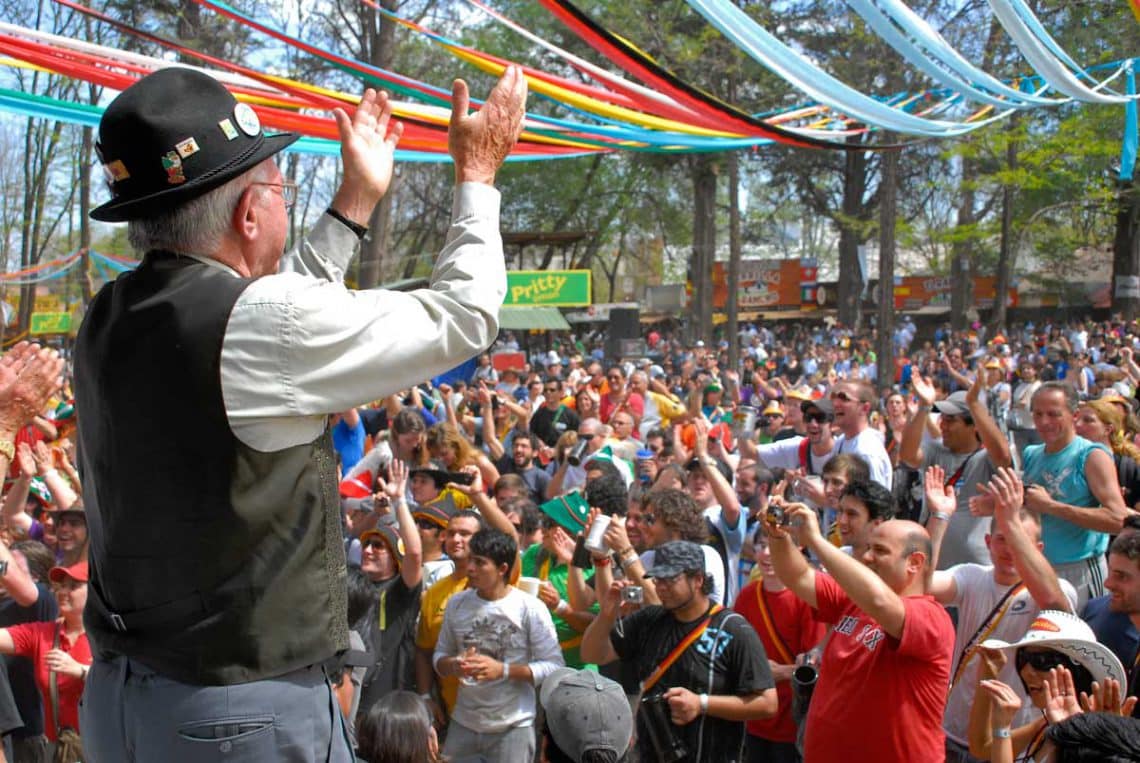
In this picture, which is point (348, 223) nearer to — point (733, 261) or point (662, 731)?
point (662, 731)

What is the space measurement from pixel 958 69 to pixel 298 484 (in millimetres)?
6168

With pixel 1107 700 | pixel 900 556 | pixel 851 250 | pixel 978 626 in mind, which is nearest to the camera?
pixel 1107 700

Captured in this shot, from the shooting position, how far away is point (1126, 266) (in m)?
35.9

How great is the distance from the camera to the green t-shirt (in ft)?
19.8

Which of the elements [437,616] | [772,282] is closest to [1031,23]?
[437,616]

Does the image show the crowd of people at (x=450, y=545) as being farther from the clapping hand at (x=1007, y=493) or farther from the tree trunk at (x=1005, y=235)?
the tree trunk at (x=1005, y=235)

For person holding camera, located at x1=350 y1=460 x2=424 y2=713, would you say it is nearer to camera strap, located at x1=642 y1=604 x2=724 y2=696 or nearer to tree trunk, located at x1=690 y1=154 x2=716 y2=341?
camera strap, located at x1=642 y1=604 x2=724 y2=696

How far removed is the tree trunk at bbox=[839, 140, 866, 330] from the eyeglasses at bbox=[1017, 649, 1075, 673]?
32.9 meters

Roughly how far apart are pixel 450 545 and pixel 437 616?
16.3 inches

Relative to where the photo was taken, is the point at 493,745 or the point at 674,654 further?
the point at 493,745

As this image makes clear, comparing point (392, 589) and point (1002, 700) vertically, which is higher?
point (1002, 700)

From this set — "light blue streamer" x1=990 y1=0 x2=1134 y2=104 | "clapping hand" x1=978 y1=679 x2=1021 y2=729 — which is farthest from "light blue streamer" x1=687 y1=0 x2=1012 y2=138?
"clapping hand" x1=978 y1=679 x2=1021 y2=729

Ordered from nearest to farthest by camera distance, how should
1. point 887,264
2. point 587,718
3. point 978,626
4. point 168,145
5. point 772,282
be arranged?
point 168,145, point 587,718, point 978,626, point 887,264, point 772,282

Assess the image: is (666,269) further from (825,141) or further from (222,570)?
(222,570)
